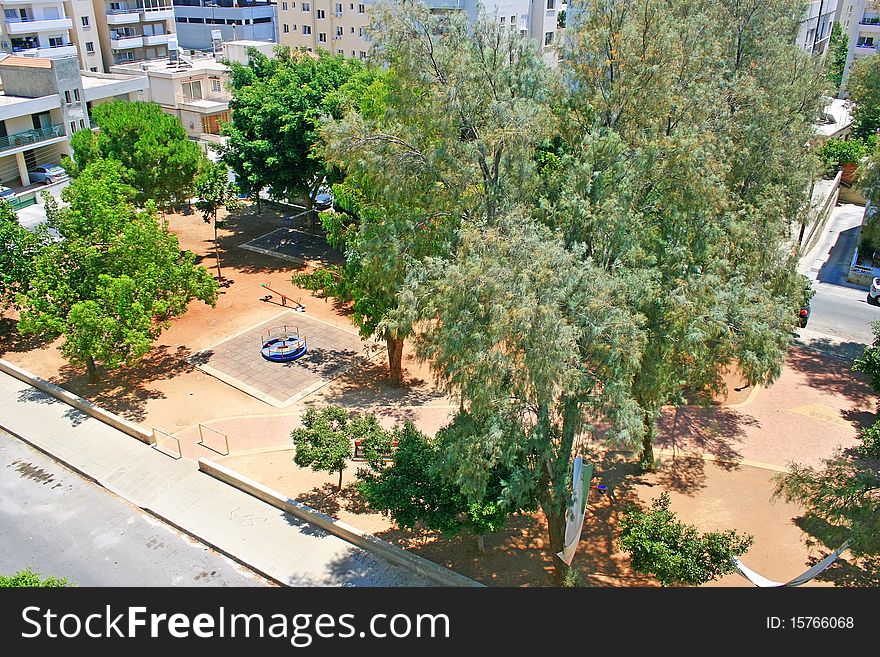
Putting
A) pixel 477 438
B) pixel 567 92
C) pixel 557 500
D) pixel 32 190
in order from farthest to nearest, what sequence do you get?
1. pixel 32 190
2. pixel 567 92
3. pixel 557 500
4. pixel 477 438

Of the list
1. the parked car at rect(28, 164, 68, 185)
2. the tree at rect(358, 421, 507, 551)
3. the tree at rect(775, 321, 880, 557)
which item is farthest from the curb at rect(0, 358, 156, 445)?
the parked car at rect(28, 164, 68, 185)

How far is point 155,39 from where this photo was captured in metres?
75.9

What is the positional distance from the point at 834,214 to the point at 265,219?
37.1 metres

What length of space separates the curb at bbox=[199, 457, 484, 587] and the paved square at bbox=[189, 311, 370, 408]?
15.3ft

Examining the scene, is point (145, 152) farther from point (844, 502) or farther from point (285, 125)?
point (844, 502)

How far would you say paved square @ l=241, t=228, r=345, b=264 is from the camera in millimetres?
38781

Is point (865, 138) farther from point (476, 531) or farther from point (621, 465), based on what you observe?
point (476, 531)

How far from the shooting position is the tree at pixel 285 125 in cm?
3562

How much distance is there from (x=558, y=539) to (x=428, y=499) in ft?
10.7

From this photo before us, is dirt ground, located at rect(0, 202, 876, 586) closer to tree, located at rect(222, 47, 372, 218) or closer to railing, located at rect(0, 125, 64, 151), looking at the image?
tree, located at rect(222, 47, 372, 218)

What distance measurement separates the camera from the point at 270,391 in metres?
26.7

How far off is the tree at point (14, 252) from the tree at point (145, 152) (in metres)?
6.53

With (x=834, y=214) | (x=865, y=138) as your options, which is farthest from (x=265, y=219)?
(x=865, y=138)

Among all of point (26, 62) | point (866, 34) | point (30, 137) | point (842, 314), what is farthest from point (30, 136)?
point (866, 34)
